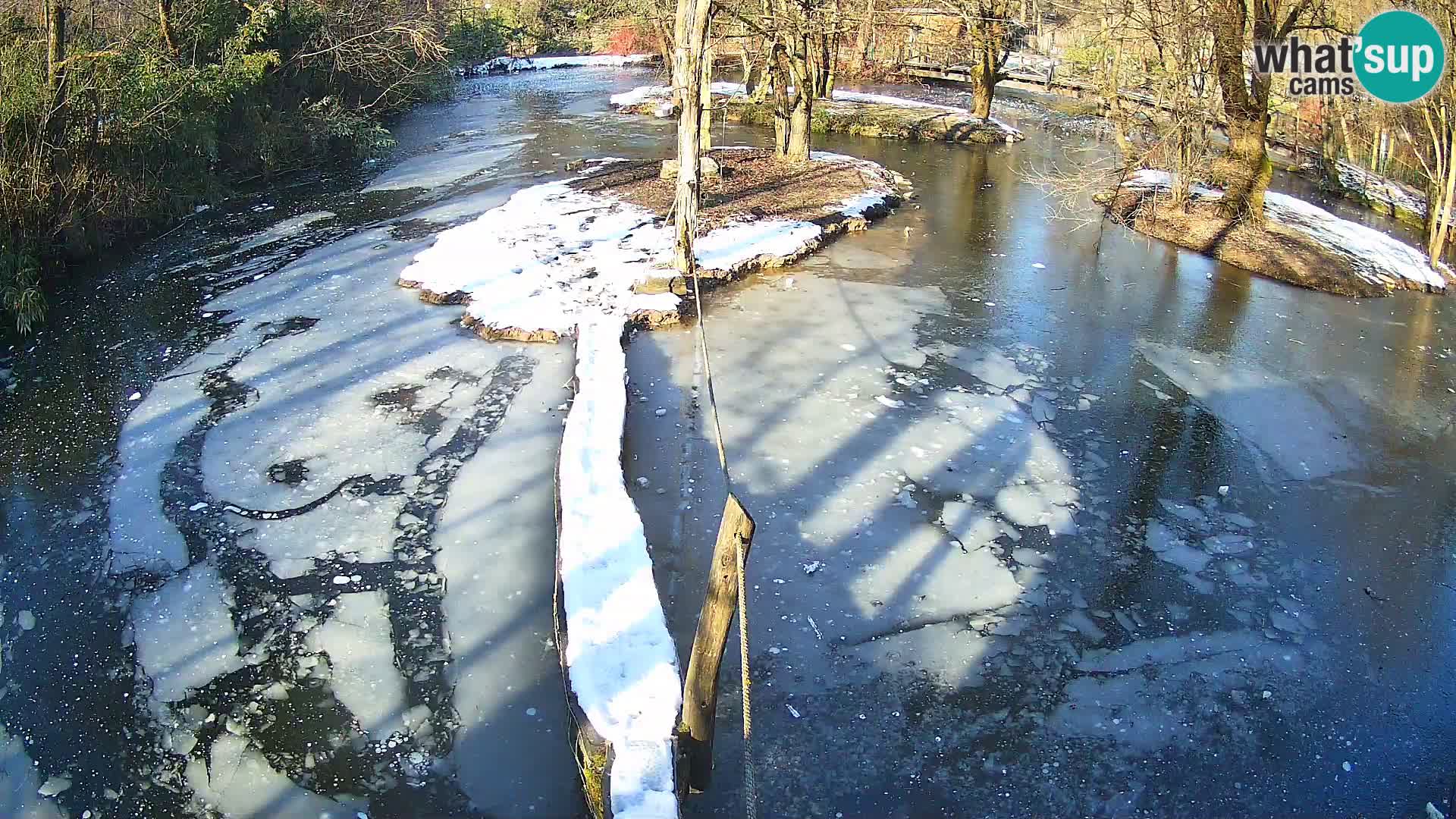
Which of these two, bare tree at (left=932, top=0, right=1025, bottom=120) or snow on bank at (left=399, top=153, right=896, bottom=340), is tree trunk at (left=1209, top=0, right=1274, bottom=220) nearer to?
snow on bank at (left=399, top=153, right=896, bottom=340)

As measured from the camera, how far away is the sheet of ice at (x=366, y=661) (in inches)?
198

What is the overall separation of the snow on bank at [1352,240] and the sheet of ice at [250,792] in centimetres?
1301

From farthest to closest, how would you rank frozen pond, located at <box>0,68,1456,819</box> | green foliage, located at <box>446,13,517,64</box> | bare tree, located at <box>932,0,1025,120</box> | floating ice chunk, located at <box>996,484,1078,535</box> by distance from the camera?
green foliage, located at <box>446,13,517,64</box>
bare tree, located at <box>932,0,1025,120</box>
floating ice chunk, located at <box>996,484,1078,535</box>
frozen pond, located at <box>0,68,1456,819</box>

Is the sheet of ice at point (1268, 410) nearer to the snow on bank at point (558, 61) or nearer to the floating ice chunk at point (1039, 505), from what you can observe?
the floating ice chunk at point (1039, 505)

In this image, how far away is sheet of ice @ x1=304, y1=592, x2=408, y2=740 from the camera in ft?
16.5

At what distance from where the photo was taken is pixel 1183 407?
860cm

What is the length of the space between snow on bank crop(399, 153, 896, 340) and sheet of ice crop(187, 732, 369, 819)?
5.57 m

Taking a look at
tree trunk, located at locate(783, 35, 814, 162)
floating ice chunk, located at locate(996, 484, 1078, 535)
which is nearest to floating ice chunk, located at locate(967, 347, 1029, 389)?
floating ice chunk, located at locate(996, 484, 1078, 535)

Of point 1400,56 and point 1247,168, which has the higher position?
point 1400,56

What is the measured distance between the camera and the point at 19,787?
4590mm

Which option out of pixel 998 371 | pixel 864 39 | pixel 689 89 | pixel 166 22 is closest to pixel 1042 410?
pixel 998 371

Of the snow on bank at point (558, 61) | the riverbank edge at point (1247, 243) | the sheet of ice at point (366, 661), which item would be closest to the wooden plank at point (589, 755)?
the sheet of ice at point (366, 661)

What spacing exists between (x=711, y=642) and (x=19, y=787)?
334 cm

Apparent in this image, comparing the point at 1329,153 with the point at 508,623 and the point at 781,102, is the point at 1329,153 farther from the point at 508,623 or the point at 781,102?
the point at 508,623
